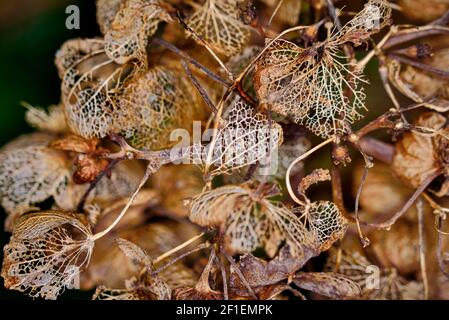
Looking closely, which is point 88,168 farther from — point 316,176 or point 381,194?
point 381,194

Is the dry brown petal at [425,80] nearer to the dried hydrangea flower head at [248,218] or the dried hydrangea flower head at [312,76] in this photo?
the dried hydrangea flower head at [312,76]

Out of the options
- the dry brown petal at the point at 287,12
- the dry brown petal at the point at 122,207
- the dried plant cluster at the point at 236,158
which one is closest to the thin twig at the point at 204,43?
the dried plant cluster at the point at 236,158

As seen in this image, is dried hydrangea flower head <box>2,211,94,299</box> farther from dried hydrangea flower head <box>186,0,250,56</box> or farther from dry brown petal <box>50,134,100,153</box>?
dried hydrangea flower head <box>186,0,250,56</box>

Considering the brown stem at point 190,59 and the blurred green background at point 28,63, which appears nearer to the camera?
the brown stem at point 190,59

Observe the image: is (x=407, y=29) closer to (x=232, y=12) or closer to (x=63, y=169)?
(x=232, y=12)

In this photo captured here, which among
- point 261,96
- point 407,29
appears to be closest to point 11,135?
point 261,96
